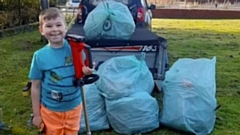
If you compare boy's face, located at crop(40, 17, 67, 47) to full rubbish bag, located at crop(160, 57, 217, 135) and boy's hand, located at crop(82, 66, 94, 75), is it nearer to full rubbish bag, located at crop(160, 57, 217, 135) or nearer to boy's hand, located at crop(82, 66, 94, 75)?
boy's hand, located at crop(82, 66, 94, 75)

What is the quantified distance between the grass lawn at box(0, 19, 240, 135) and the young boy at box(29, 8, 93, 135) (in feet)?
3.98

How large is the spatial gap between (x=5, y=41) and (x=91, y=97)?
626 cm

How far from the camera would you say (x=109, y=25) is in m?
5.06

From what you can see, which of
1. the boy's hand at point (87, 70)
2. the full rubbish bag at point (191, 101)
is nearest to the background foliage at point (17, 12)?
the full rubbish bag at point (191, 101)

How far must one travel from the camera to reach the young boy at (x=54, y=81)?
A: 8.25ft

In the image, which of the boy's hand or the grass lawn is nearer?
the boy's hand

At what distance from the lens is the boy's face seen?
8.19ft

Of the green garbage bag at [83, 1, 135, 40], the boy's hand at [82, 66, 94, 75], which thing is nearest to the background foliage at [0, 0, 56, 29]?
the green garbage bag at [83, 1, 135, 40]

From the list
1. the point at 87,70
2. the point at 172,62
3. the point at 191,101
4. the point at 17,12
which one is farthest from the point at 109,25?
the point at 17,12

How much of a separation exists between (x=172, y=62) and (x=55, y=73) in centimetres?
497

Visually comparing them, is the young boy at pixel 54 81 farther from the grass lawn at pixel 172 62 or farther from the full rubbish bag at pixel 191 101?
the full rubbish bag at pixel 191 101

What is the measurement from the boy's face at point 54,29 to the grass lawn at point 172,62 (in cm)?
155

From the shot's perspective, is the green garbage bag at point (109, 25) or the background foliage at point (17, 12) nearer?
the green garbage bag at point (109, 25)

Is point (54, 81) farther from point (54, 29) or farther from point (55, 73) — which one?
point (54, 29)
